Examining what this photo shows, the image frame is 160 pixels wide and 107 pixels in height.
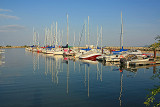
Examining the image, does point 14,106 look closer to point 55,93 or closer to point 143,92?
point 55,93

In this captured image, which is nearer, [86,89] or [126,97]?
[126,97]

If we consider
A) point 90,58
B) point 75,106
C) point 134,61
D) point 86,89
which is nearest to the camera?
point 75,106

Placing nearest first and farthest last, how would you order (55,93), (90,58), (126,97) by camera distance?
(126,97)
(55,93)
(90,58)

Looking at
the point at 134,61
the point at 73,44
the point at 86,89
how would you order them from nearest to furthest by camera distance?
the point at 86,89 → the point at 134,61 → the point at 73,44

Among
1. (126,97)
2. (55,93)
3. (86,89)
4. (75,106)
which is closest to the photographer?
(75,106)

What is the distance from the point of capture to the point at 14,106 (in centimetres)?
1145

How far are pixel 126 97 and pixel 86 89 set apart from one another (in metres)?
3.94

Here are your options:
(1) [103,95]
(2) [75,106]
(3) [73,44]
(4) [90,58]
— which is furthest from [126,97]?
(3) [73,44]

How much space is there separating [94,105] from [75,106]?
51.2 inches

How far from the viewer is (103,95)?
13.9 metres

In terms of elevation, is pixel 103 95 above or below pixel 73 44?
below

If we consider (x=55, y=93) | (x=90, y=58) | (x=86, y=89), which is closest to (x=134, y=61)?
(x=90, y=58)

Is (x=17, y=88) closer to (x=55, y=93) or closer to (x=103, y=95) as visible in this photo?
(x=55, y=93)

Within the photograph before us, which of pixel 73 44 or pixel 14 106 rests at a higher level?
pixel 73 44
